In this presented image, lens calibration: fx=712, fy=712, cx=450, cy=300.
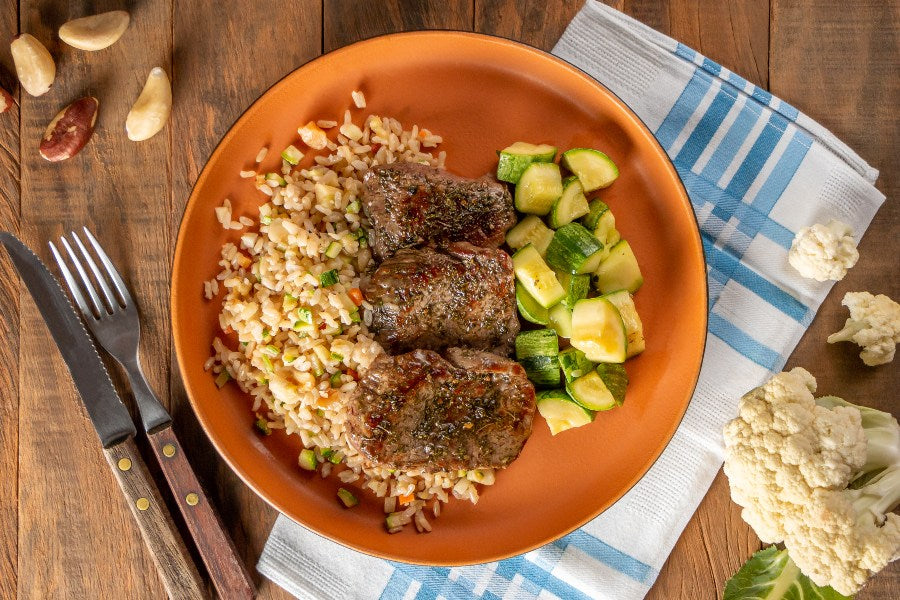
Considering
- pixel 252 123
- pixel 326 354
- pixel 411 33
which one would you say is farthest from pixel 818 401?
pixel 252 123

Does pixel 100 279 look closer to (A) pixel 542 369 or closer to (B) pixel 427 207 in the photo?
(B) pixel 427 207

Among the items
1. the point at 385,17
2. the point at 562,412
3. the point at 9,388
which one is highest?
the point at 385,17

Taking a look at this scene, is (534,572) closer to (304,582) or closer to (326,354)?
(304,582)

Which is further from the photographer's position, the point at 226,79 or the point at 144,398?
the point at 226,79

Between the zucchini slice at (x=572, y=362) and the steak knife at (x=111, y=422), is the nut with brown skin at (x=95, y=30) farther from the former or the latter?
the zucchini slice at (x=572, y=362)

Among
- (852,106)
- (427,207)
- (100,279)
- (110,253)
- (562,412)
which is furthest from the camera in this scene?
(852,106)

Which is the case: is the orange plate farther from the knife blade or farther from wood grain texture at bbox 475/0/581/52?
the knife blade

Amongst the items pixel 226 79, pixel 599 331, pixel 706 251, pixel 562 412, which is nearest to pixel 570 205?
pixel 599 331
